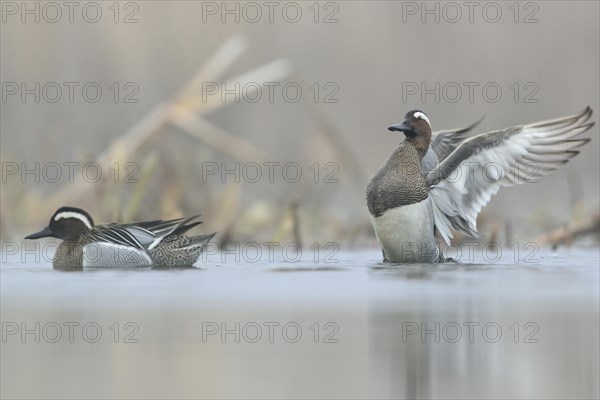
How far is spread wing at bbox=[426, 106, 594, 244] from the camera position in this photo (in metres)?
9.45

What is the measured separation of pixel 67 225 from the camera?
388 inches

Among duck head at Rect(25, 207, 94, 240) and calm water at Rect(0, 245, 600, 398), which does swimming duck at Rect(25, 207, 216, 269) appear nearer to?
duck head at Rect(25, 207, 94, 240)

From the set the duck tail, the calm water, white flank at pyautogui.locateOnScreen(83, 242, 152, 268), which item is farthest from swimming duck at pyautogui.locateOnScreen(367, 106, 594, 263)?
white flank at pyautogui.locateOnScreen(83, 242, 152, 268)

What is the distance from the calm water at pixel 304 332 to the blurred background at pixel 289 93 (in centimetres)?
200

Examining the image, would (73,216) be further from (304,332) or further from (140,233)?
(304,332)

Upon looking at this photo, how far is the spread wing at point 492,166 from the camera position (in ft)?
31.0

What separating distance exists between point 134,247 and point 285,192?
2.63m

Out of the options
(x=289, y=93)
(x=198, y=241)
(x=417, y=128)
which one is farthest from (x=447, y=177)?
(x=289, y=93)

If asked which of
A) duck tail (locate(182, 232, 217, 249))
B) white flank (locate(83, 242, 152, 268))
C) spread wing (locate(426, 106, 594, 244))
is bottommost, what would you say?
white flank (locate(83, 242, 152, 268))

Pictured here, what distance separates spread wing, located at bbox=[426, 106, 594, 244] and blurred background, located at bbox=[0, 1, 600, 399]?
0.47 meters

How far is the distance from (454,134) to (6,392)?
613cm

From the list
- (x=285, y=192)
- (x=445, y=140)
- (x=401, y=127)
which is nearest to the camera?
(x=401, y=127)

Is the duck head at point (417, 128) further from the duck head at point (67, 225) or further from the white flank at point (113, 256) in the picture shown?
the duck head at point (67, 225)

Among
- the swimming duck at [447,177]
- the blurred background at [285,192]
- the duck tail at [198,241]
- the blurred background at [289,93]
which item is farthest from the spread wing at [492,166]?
the duck tail at [198,241]
